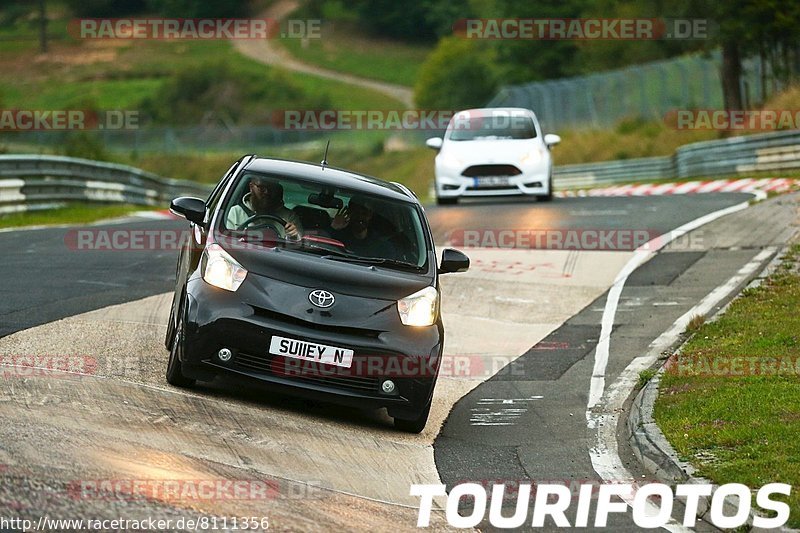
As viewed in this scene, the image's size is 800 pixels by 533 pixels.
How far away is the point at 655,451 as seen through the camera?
8.56 meters

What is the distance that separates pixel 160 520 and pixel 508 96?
52.9m

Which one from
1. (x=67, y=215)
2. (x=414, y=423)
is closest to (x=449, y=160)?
(x=67, y=215)

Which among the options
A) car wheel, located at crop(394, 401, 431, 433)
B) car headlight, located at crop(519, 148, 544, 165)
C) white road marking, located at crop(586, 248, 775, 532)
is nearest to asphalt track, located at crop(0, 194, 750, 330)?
car headlight, located at crop(519, 148, 544, 165)

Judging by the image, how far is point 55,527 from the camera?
6.10 m

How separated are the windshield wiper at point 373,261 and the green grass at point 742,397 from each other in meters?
1.98

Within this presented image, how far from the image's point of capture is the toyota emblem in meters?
8.88

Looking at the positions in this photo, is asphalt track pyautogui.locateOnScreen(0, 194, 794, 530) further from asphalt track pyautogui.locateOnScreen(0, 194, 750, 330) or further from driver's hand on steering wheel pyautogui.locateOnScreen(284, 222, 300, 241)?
driver's hand on steering wheel pyautogui.locateOnScreen(284, 222, 300, 241)

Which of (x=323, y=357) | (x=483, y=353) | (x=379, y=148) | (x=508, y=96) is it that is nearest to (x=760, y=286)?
(x=483, y=353)

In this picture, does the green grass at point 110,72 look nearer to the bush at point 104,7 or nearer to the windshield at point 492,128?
the bush at point 104,7

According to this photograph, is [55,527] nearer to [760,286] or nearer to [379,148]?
[760,286]

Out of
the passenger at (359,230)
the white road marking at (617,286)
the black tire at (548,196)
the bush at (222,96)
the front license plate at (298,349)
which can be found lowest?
the bush at (222,96)

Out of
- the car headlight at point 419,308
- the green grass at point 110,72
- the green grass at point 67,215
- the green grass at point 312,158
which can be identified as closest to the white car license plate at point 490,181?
the green grass at point 67,215

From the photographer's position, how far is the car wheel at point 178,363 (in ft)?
29.8

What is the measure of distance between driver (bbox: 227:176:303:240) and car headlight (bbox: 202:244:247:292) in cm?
50
